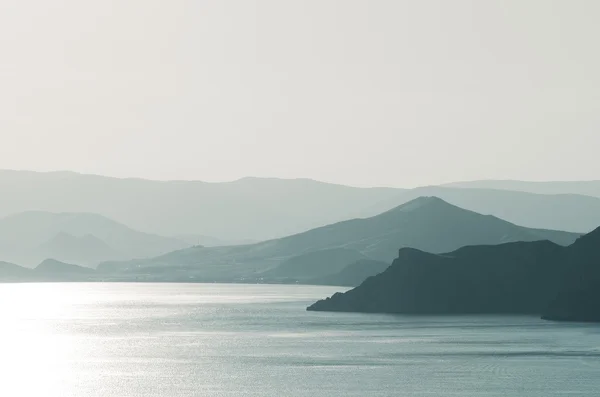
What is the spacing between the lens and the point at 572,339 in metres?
184

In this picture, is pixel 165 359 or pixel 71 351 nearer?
pixel 165 359

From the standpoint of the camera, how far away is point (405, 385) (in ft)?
440

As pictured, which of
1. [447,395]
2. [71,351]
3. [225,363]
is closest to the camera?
[447,395]

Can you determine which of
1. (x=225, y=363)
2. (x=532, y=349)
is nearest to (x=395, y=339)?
(x=532, y=349)

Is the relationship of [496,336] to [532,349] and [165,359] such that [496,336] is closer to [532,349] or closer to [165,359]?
[532,349]

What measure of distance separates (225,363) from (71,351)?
104ft

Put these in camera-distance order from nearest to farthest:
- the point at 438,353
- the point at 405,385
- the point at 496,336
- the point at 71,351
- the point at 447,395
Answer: the point at 447,395 < the point at 405,385 < the point at 438,353 < the point at 71,351 < the point at 496,336

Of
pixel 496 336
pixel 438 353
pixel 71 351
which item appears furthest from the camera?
pixel 496 336

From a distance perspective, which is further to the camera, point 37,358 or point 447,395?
point 37,358

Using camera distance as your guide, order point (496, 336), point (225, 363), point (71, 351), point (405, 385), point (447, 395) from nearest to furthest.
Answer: point (447, 395) → point (405, 385) → point (225, 363) → point (71, 351) → point (496, 336)

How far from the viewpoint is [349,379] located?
138875 millimetres

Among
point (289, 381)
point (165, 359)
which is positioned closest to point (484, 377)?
point (289, 381)

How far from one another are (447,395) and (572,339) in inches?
2493

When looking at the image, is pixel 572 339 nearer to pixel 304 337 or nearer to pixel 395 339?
pixel 395 339
